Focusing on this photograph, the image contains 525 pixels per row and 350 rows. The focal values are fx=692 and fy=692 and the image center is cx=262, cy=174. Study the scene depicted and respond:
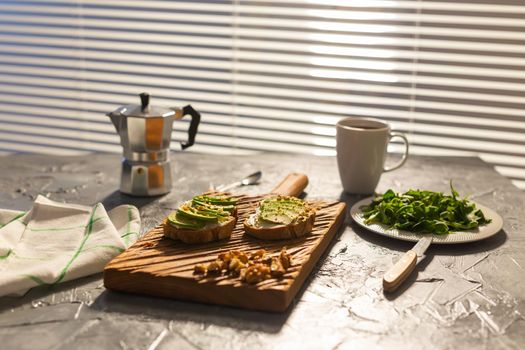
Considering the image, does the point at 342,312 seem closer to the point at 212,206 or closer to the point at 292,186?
the point at 212,206

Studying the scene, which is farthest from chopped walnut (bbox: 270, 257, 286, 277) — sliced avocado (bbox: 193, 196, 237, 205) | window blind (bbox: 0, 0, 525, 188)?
window blind (bbox: 0, 0, 525, 188)

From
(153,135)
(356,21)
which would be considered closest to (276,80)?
(356,21)

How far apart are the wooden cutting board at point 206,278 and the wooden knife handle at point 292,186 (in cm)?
20

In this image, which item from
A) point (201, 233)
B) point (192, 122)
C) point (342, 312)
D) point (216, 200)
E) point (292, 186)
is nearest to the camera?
point (342, 312)

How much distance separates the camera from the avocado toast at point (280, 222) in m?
1.09

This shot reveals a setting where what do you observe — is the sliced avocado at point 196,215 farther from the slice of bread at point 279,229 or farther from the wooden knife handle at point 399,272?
the wooden knife handle at point 399,272

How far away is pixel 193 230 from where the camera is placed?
1073 mm

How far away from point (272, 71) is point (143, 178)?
4.66 ft

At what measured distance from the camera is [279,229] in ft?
3.56

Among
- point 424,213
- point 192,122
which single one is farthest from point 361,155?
point 192,122

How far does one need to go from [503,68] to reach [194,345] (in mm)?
1957

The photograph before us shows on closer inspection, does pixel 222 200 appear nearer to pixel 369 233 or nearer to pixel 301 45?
pixel 369 233

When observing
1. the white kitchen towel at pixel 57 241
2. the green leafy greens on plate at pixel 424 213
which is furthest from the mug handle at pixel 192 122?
the green leafy greens on plate at pixel 424 213

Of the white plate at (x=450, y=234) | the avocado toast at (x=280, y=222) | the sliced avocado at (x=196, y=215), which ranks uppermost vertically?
the sliced avocado at (x=196, y=215)
